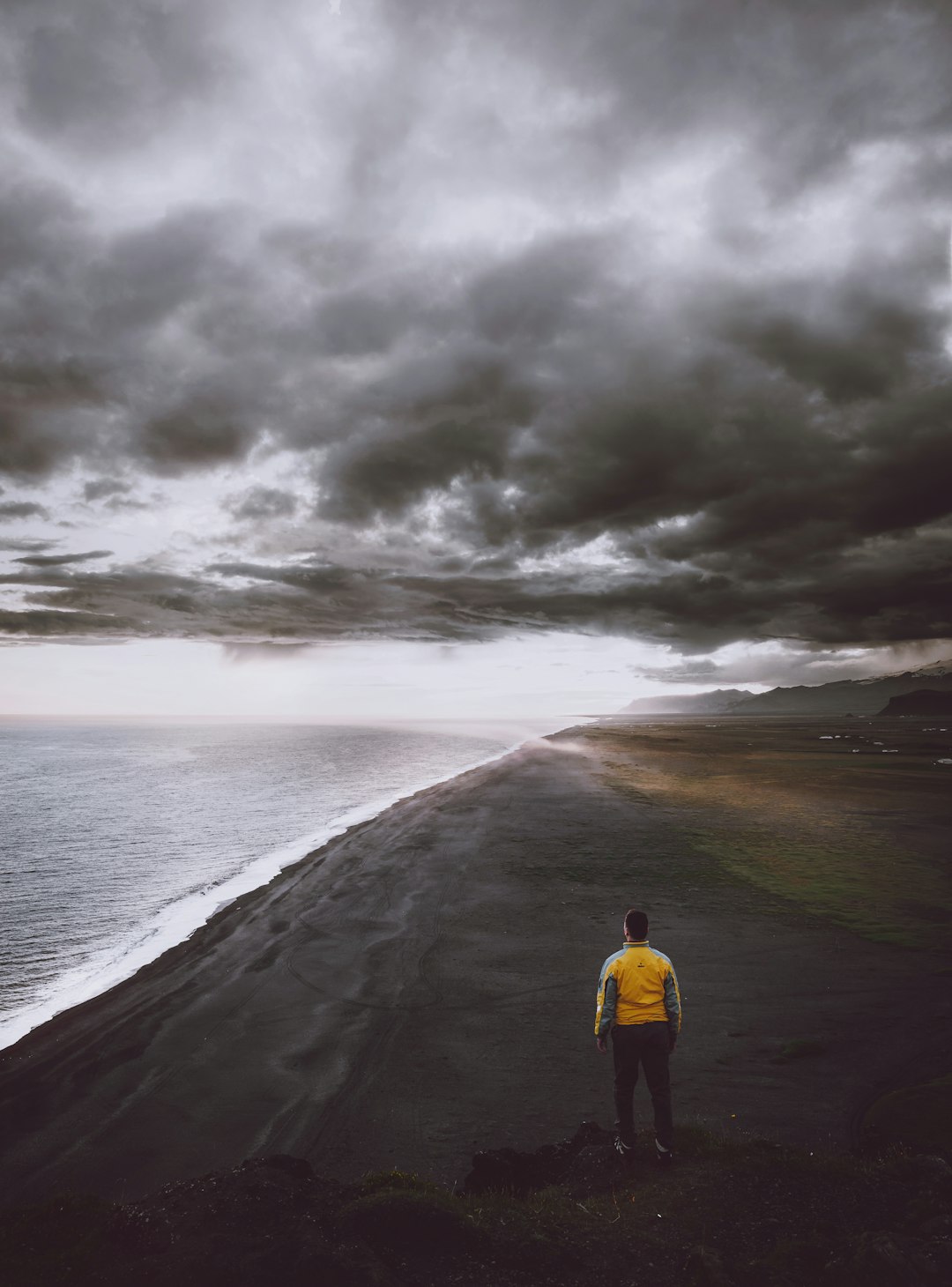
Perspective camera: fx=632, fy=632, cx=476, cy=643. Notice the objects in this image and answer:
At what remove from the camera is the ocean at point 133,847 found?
17.6m

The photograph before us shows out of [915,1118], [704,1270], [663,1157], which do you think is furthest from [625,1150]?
[915,1118]

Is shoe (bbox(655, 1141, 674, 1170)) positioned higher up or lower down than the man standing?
lower down

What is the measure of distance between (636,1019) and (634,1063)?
566 mm

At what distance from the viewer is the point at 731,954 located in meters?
15.9

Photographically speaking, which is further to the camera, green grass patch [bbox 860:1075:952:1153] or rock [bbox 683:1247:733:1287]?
green grass patch [bbox 860:1075:952:1153]

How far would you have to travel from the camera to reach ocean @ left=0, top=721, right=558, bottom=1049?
17.6 m

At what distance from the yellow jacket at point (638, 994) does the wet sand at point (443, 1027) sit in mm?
2508

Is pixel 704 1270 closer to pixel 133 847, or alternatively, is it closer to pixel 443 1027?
pixel 443 1027

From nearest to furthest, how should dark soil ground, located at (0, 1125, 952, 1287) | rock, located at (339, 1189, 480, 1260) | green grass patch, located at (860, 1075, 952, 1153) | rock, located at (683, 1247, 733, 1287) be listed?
rock, located at (683, 1247, 733, 1287) < dark soil ground, located at (0, 1125, 952, 1287) < rock, located at (339, 1189, 480, 1260) < green grass patch, located at (860, 1075, 952, 1153)

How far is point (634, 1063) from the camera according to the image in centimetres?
804

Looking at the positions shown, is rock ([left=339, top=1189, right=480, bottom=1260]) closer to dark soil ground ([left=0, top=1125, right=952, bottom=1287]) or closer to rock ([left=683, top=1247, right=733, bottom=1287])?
dark soil ground ([left=0, top=1125, right=952, bottom=1287])

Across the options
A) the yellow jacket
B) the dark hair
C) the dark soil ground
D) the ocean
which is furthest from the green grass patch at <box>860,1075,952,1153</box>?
the ocean

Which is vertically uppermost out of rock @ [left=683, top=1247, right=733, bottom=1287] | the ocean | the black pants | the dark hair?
the dark hair

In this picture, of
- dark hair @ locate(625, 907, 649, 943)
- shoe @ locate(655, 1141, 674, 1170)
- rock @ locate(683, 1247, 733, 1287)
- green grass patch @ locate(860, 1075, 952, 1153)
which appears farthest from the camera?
green grass patch @ locate(860, 1075, 952, 1153)
